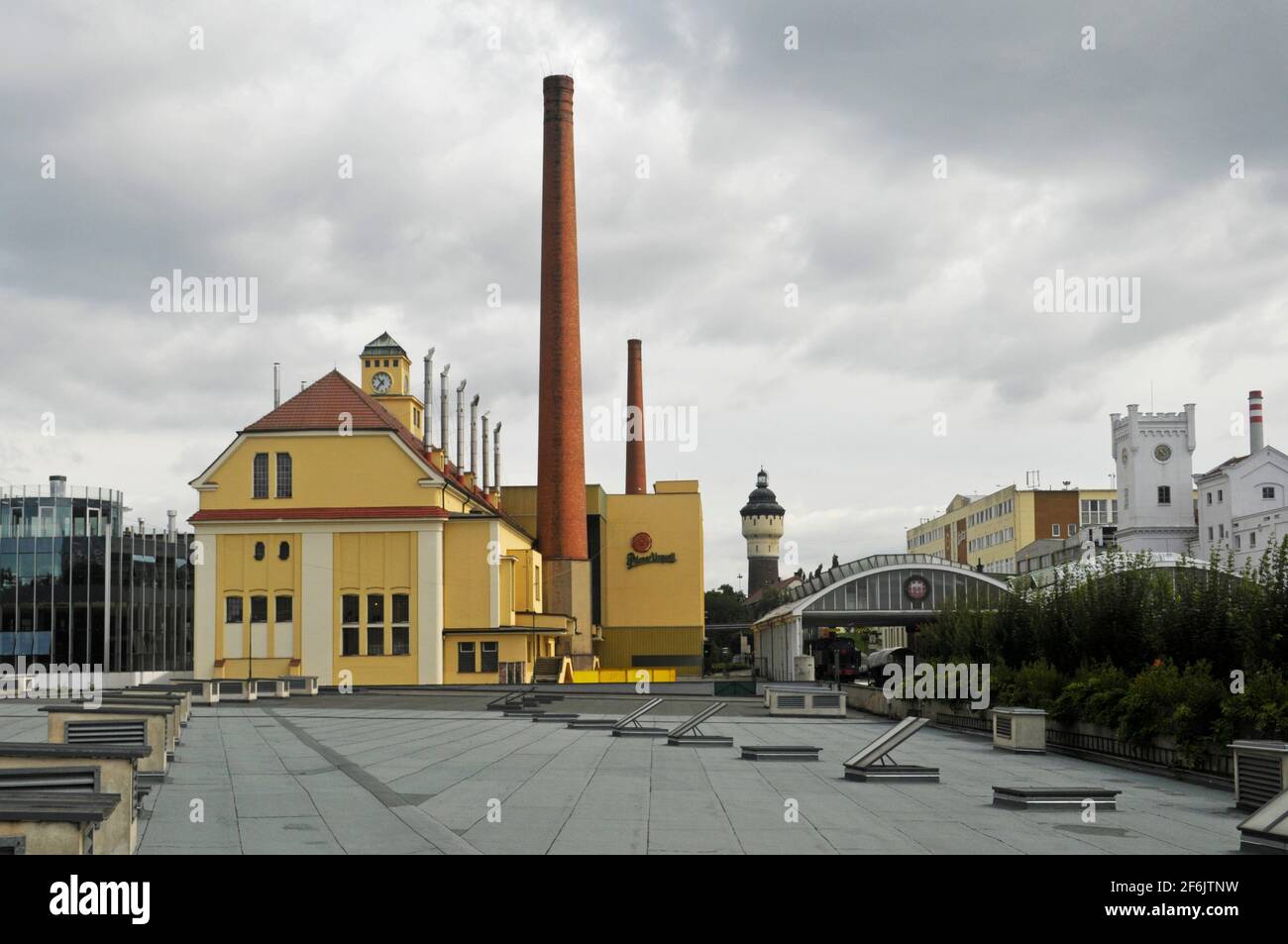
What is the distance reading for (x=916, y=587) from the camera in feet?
262

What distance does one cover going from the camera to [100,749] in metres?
11.4

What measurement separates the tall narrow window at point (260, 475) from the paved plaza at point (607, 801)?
36.0m

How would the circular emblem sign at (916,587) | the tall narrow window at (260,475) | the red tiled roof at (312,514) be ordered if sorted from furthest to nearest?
1. the circular emblem sign at (916,587)
2. the tall narrow window at (260,475)
3. the red tiled roof at (312,514)

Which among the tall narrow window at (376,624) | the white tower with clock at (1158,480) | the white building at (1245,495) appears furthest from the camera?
the white tower with clock at (1158,480)

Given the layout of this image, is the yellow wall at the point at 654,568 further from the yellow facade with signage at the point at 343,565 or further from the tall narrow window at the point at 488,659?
the tall narrow window at the point at 488,659

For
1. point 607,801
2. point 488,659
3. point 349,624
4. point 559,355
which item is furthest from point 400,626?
point 607,801

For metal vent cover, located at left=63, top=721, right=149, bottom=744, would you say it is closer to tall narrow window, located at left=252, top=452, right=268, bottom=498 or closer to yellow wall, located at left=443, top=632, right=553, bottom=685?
yellow wall, located at left=443, top=632, right=553, bottom=685

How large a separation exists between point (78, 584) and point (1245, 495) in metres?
85.3

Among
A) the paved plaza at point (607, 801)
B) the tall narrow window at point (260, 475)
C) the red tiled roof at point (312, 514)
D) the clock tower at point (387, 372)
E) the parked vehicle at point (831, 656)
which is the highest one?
the clock tower at point (387, 372)

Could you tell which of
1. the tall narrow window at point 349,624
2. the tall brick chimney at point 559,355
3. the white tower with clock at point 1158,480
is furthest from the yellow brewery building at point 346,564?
the white tower with clock at point 1158,480

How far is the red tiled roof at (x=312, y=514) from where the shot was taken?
6206 cm
